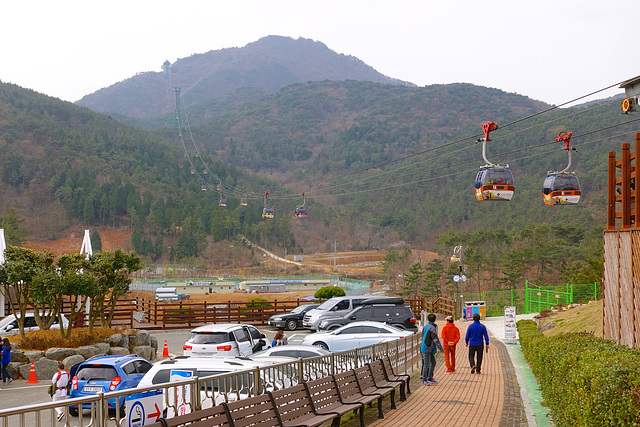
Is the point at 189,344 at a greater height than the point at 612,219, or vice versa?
the point at 612,219

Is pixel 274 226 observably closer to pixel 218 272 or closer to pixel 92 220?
pixel 218 272

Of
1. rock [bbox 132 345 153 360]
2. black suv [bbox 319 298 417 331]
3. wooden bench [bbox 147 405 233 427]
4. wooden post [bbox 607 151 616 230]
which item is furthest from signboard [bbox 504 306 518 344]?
wooden bench [bbox 147 405 233 427]

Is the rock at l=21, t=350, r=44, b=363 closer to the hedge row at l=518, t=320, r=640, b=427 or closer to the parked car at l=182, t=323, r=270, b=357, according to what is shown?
the parked car at l=182, t=323, r=270, b=357

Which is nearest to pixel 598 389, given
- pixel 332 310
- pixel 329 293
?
pixel 332 310

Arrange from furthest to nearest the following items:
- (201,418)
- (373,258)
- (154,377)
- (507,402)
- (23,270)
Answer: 1. (373,258)
2. (23,270)
3. (507,402)
4. (154,377)
5. (201,418)

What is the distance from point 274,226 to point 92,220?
43.3 meters

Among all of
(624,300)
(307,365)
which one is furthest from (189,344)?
(624,300)

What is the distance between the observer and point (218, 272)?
403ft

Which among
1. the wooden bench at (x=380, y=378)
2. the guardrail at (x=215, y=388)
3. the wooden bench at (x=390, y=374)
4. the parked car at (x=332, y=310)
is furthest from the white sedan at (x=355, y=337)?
the parked car at (x=332, y=310)

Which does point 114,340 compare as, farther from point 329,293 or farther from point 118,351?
point 329,293

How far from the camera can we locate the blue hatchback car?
12461mm

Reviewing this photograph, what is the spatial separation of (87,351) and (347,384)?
13166 millimetres

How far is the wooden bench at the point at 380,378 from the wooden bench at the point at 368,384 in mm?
125

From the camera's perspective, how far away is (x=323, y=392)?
30.3ft
